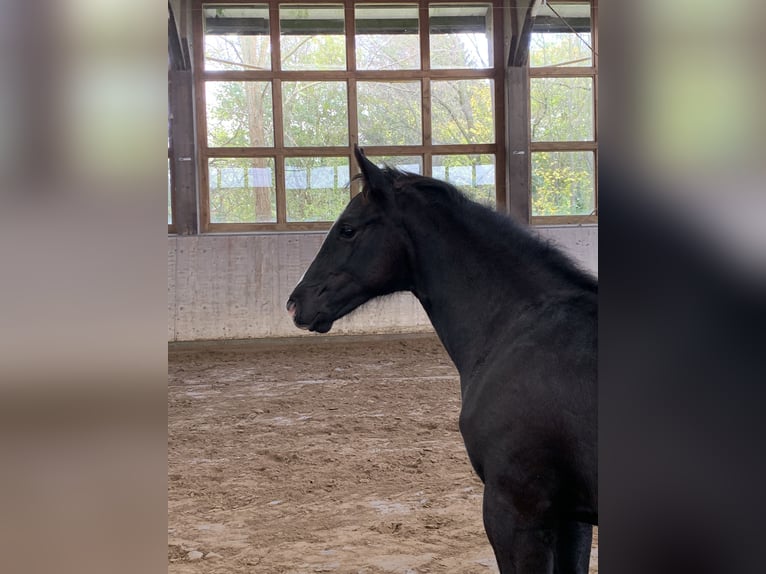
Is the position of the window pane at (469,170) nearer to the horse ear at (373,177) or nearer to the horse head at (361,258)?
the horse head at (361,258)

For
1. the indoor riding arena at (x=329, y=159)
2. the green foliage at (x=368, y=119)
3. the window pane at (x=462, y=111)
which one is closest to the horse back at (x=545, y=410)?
the indoor riding arena at (x=329, y=159)

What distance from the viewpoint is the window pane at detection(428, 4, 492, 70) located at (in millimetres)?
9125

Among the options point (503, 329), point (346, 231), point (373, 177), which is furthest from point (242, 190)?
point (503, 329)

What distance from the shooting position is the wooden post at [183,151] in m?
8.58

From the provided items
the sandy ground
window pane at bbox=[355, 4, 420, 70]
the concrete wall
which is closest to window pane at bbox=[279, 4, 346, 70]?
window pane at bbox=[355, 4, 420, 70]

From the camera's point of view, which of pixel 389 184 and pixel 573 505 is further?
pixel 389 184

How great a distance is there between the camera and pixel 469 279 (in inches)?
85.7

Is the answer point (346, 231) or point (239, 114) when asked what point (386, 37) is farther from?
point (346, 231)

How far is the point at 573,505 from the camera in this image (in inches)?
69.9
